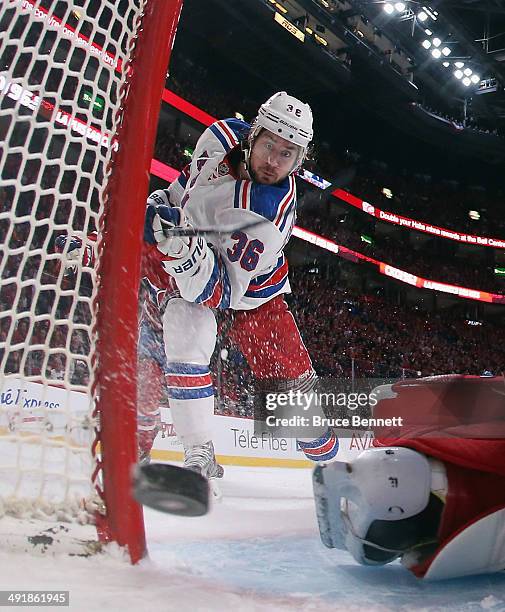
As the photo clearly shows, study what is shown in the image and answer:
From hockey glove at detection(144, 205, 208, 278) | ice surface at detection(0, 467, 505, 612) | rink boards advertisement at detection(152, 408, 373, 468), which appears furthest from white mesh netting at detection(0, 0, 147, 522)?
rink boards advertisement at detection(152, 408, 373, 468)

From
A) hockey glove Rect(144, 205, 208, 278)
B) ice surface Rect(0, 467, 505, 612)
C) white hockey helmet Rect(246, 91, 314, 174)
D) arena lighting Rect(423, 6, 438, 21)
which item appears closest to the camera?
ice surface Rect(0, 467, 505, 612)

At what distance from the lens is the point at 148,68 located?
1.17 metres

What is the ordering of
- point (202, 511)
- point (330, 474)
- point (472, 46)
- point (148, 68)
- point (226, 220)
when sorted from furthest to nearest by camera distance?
point (472, 46), point (226, 220), point (148, 68), point (330, 474), point (202, 511)

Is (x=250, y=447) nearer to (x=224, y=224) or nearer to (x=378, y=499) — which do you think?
(x=224, y=224)

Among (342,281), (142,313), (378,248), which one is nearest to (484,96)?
(378,248)

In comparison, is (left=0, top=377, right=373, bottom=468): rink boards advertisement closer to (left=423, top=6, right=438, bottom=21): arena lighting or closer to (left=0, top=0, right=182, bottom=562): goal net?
(left=0, top=0, right=182, bottom=562): goal net

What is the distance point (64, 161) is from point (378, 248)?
1446cm

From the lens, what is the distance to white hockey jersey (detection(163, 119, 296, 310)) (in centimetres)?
196

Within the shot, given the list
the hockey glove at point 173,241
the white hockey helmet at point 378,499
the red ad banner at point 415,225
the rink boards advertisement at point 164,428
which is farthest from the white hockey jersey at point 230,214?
the red ad banner at point 415,225

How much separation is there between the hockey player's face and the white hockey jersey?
0.12 feet

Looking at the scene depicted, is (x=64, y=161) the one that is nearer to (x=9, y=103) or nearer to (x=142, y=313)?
(x=9, y=103)

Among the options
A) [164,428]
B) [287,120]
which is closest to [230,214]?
[287,120]

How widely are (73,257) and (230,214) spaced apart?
78 cm

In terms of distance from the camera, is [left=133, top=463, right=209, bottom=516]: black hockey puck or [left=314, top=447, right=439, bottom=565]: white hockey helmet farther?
[left=314, top=447, right=439, bottom=565]: white hockey helmet
